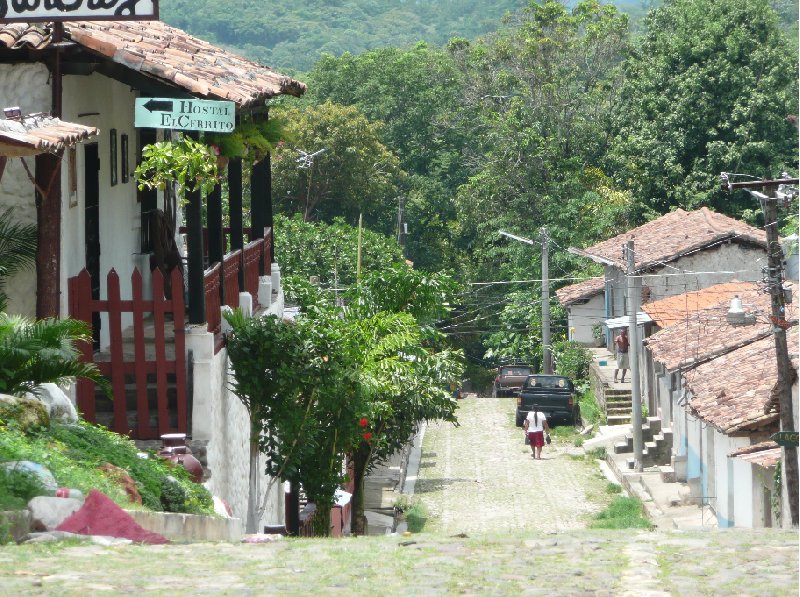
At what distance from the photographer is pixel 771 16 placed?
48.3 meters

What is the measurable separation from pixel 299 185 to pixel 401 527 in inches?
1182

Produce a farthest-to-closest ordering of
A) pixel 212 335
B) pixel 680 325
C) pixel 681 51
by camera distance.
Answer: pixel 681 51, pixel 680 325, pixel 212 335

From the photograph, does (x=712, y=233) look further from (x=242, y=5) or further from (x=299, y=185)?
(x=242, y=5)

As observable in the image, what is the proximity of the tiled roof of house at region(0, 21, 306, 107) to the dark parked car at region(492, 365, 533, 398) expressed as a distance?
33952 millimetres

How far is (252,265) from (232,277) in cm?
179

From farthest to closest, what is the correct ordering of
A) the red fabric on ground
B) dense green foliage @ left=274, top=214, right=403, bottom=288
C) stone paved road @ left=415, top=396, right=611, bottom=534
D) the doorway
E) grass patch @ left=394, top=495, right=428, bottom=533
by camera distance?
dense green foliage @ left=274, top=214, right=403, bottom=288 < stone paved road @ left=415, top=396, right=611, bottom=534 < grass patch @ left=394, top=495, right=428, bottom=533 < the doorway < the red fabric on ground

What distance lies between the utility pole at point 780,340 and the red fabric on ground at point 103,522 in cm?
1368

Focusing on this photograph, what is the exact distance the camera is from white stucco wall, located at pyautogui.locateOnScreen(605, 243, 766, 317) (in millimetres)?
41875

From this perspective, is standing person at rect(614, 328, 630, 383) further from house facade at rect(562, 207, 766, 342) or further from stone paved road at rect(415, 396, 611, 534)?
stone paved road at rect(415, 396, 611, 534)

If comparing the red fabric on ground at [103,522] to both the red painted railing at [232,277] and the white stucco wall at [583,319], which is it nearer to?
the red painted railing at [232,277]

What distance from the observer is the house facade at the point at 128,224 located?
1254 cm

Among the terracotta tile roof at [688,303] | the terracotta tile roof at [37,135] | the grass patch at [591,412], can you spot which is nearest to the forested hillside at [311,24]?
the grass patch at [591,412]

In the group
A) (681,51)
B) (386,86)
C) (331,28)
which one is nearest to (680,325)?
(681,51)

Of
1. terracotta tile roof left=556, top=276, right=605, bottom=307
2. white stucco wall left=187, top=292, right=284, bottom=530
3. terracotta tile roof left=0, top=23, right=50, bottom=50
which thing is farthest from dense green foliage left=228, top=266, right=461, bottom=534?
terracotta tile roof left=556, top=276, right=605, bottom=307
